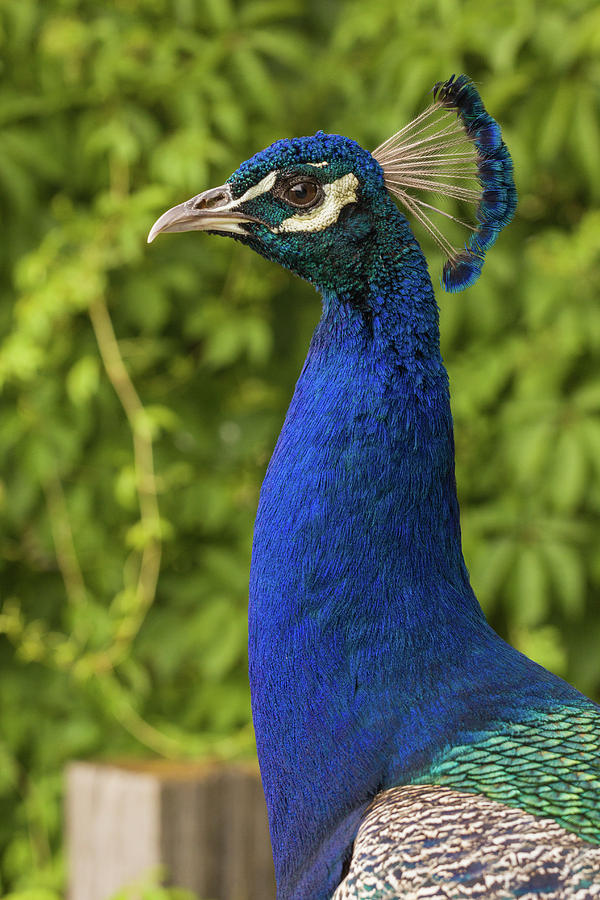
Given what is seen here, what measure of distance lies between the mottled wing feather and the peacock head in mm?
525

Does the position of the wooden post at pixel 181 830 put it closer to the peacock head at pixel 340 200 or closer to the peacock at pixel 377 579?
the peacock at pixel 377 579

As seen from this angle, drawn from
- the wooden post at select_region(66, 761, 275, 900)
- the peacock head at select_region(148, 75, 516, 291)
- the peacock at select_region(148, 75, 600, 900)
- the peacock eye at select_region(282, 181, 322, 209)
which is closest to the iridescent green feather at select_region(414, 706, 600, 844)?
the peacock at select_region(148, 75, 600, 900)

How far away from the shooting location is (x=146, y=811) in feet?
6.61

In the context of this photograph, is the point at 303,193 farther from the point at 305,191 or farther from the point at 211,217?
the point at 211,217

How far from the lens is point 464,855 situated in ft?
3.14

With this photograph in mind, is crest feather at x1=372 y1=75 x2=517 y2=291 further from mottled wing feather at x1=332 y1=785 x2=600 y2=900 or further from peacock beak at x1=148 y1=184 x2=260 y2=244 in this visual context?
mottled wing feather at x1=332 y1=785 x2=600 y2=900

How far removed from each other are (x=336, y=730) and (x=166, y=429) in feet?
4.93

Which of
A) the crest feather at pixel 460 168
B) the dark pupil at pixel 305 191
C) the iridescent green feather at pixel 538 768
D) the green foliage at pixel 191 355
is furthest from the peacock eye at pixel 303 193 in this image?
the green foliage at pixel 191 355

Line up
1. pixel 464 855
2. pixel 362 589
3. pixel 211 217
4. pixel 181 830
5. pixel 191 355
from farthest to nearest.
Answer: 1. pixel 191 355
2. pixel 181 830
3. pixel 211 217
4. pixel 362 589
5. pixel 464 855

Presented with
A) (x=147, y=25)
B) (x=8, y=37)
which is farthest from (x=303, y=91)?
(x=8, y=37)

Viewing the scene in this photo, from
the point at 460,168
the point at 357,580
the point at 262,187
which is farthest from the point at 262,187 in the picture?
the point at 357,580

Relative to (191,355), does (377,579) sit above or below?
below

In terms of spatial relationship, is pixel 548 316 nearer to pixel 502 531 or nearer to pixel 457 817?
pixel 502 531

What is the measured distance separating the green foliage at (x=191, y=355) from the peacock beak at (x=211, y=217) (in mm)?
1130
